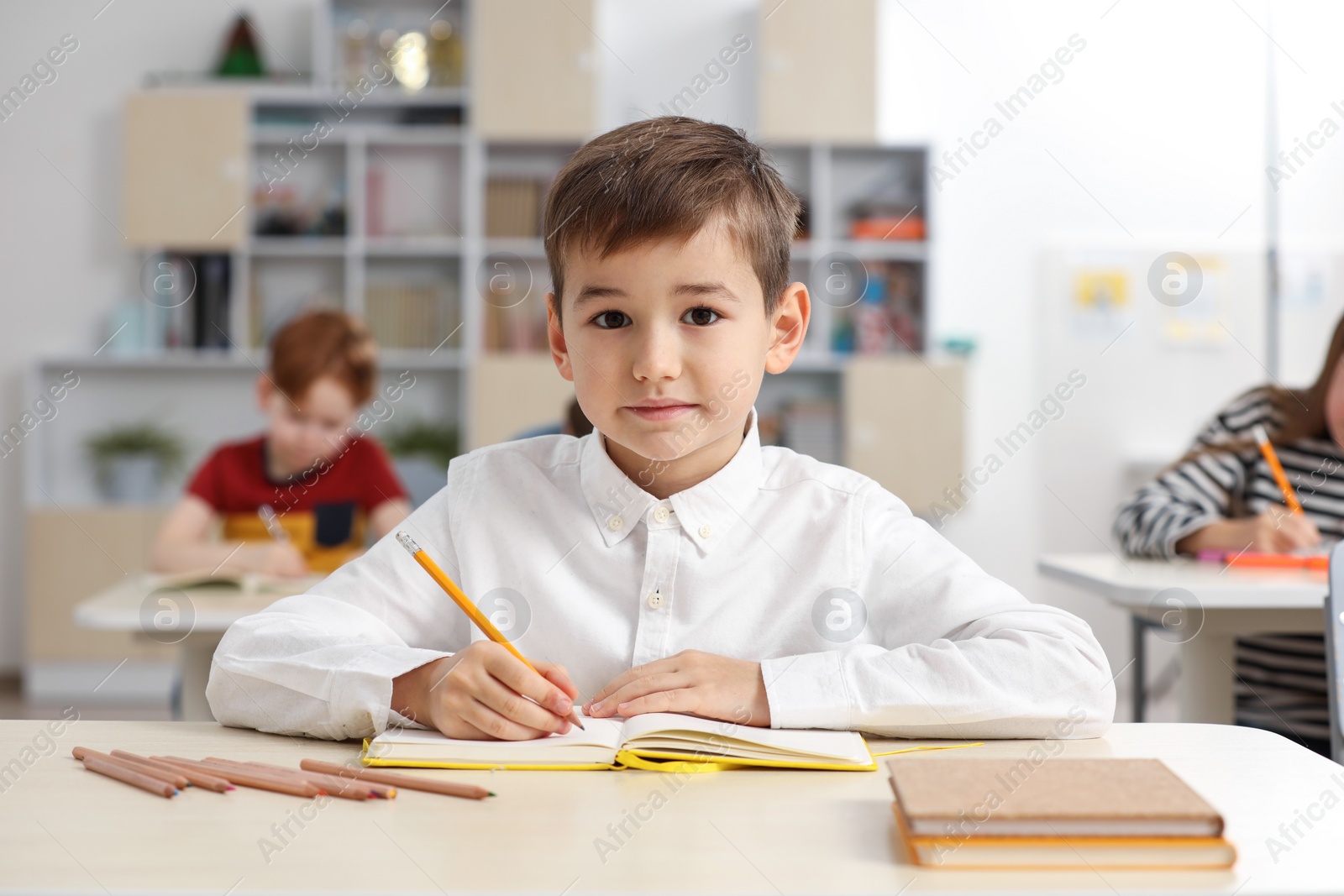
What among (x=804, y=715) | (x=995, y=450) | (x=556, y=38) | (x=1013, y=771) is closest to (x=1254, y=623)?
(x=804, y=715)

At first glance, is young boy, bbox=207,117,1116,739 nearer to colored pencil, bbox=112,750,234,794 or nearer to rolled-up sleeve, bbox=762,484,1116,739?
rolled-up sleeve, bbox=762,484,1116,739

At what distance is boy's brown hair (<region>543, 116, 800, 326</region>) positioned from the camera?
3.69 feet

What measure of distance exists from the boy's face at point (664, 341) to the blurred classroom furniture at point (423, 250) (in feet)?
11.5

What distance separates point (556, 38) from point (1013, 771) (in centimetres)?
438

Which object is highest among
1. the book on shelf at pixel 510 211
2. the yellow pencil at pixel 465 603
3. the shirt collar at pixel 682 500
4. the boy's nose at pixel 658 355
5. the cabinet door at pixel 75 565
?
the book on shelf at pixel 510 211

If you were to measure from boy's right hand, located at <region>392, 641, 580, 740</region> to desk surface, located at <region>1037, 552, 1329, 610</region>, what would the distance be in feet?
4.62

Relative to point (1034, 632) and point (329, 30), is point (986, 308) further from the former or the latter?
point (1034, 632)

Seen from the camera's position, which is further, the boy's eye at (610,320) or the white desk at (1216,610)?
the white desk at (1216,610)

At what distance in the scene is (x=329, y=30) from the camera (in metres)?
4.88

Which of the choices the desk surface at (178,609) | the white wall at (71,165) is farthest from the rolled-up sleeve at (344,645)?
the white wall at (71,165)

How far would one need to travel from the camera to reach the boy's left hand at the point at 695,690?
984 millimetres

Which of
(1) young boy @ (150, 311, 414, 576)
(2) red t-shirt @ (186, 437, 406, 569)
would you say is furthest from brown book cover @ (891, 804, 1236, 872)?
(2) red t-shirt @ (186, 437, 406, 569)

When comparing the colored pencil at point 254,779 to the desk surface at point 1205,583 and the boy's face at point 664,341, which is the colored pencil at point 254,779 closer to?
the boy's face at point 664,341

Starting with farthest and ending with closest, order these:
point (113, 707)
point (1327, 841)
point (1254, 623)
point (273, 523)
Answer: point (113, 707) → point (273, 523) → point (1254, 623) → point (1327, 841)
